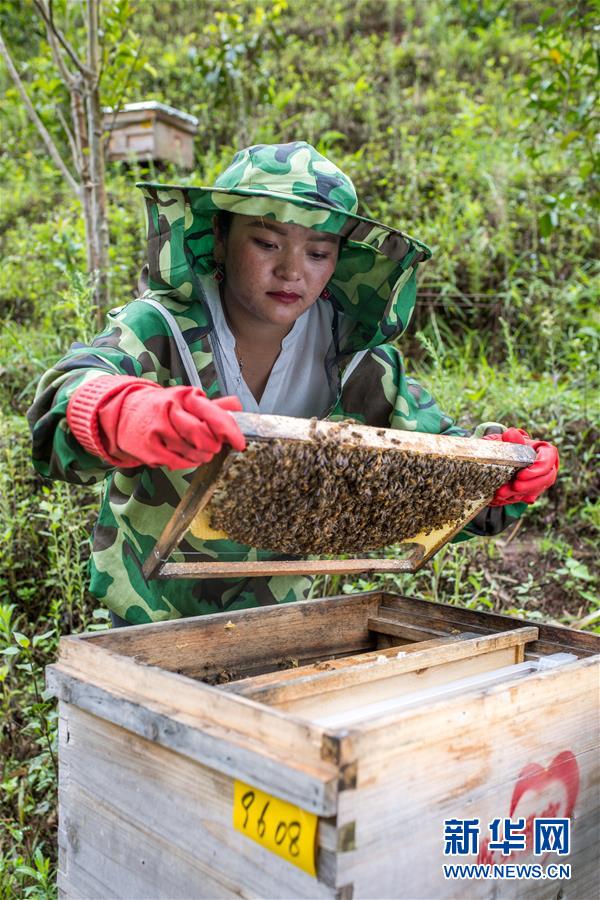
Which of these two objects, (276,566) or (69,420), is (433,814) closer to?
(276,566)

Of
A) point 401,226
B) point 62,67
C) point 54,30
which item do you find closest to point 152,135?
point 401,226

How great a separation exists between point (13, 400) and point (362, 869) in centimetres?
384

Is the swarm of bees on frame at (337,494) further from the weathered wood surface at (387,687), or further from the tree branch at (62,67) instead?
the tree branch at (62,67)

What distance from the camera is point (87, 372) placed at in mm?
1613

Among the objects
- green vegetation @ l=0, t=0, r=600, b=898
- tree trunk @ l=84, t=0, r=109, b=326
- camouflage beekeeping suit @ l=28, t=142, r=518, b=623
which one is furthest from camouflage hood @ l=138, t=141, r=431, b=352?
tree trunk @ l=84, t=0, r=109, b=326

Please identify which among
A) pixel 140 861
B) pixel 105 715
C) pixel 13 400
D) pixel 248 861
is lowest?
pixel 140 861

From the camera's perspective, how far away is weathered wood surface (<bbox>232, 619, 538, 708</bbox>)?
155 cm

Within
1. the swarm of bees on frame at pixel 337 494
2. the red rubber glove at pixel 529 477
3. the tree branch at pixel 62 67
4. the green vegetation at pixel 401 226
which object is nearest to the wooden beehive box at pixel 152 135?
the green vegetation at pixel 401 226

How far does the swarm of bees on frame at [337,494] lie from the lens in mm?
1597

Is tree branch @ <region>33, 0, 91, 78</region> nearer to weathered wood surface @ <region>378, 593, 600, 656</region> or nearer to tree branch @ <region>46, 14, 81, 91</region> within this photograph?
tree branch @ <region>46, 14, 81, 91</region>

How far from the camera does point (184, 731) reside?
4.38ft

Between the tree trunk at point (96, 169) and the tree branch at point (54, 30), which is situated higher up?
the tree branch at point (54, 30)

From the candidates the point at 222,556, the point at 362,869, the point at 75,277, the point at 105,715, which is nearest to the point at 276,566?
the point at 222,556

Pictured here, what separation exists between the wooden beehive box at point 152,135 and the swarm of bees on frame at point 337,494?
5.71 meters
